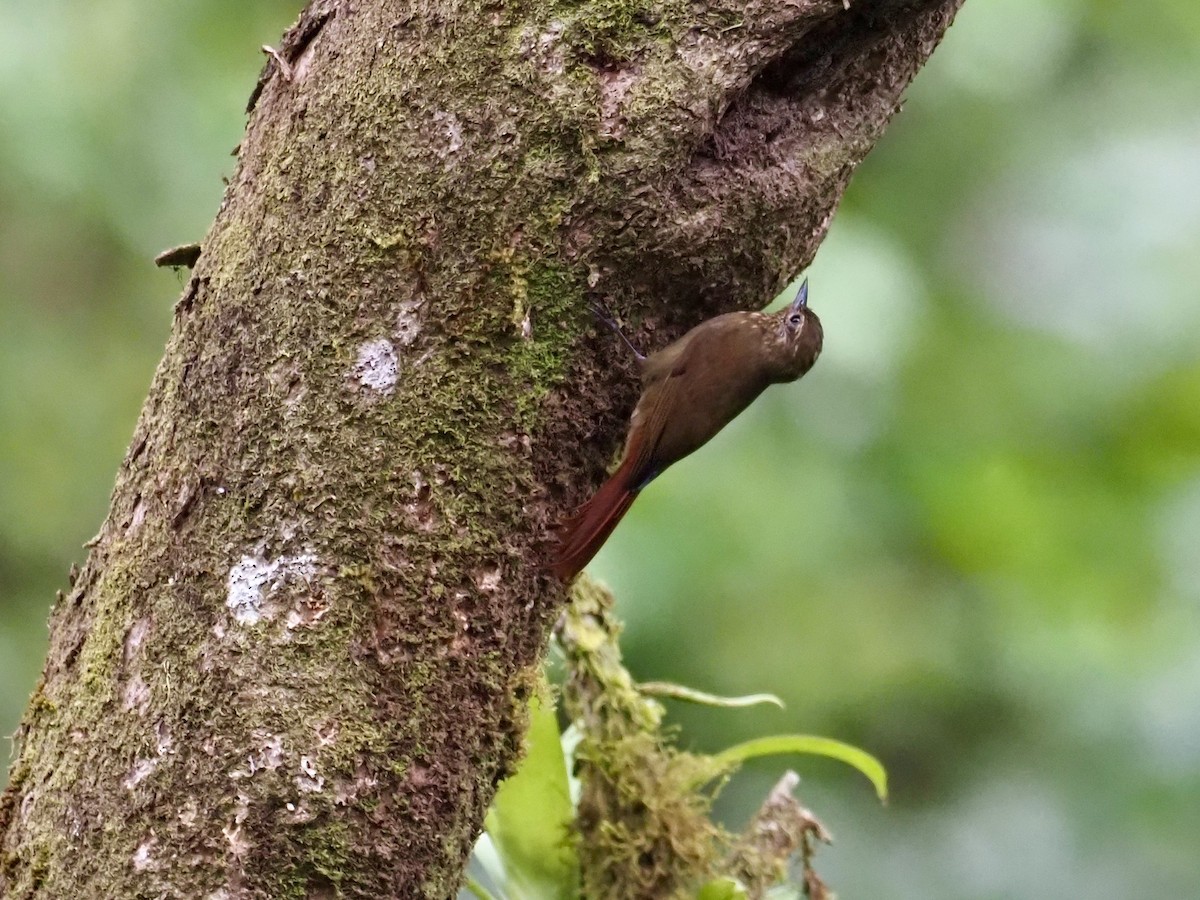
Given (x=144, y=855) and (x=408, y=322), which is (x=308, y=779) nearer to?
(x=144, y=855)

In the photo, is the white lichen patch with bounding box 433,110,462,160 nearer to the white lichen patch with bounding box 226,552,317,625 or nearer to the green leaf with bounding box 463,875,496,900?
the white lichen patch with bounding box 226,552,317,625

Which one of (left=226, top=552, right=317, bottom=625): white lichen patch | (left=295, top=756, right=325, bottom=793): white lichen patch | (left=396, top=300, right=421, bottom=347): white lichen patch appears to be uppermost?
(left=396, top=300, right=421, bottom=347): white lichen patch

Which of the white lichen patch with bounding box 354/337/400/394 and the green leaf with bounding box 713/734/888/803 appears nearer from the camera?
the white lichen patch with bounding box 354/337/400/394

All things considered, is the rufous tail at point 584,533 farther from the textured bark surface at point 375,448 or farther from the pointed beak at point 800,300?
the pointed beak at point 800,300

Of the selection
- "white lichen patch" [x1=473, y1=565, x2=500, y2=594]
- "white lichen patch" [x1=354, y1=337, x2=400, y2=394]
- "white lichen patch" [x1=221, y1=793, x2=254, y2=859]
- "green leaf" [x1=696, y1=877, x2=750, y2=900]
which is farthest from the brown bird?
"green leaf" [x1=696, y1=877, x2=750, y2=900]

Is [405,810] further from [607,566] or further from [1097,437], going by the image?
[1097,437]

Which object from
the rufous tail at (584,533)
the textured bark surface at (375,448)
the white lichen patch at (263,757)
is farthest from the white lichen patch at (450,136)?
the white lichen patch at (263,757)

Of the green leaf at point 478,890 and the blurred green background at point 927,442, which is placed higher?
the blurred green background at point 927,442
